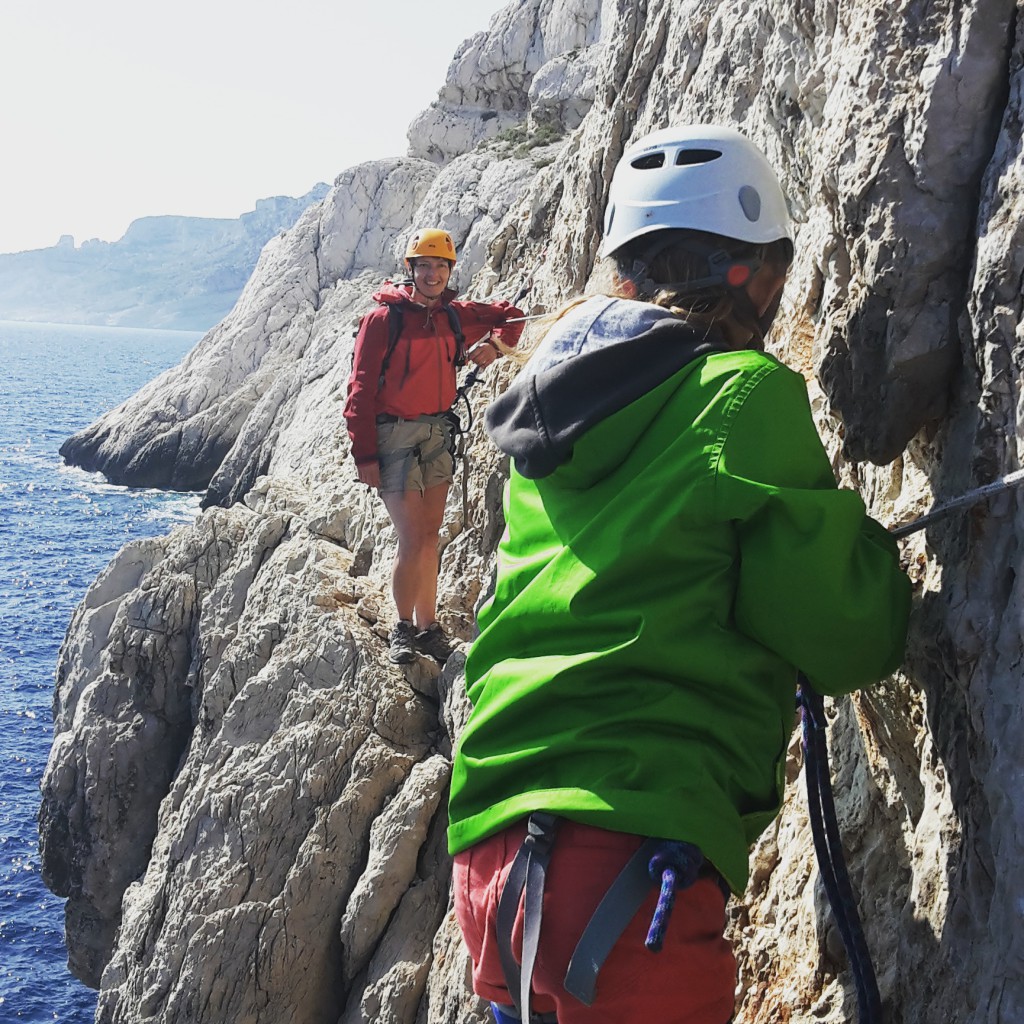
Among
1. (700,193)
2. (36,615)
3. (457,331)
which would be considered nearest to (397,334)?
(457,331)

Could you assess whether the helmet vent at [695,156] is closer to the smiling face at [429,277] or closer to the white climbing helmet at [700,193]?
the white climbing helmet at [700,193]

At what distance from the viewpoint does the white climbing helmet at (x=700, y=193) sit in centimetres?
305

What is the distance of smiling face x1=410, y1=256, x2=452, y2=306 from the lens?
8.78 m

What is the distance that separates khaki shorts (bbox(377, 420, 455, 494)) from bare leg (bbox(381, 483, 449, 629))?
4.1 inches

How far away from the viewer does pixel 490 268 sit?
1638 centimetres

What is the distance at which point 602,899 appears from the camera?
2561 millimetres

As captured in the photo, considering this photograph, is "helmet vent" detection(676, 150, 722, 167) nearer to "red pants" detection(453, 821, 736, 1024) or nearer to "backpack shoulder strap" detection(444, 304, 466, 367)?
"red pants" detection(453, 821, 736, 1024)

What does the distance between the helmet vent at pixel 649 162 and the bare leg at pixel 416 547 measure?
6.10 metres

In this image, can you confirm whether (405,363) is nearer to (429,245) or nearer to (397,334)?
(397,334)

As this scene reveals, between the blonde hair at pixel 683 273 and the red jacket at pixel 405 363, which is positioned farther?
the red jacket at pixel 405 363

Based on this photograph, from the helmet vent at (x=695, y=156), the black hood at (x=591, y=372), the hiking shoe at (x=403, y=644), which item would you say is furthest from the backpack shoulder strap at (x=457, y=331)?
the black hood at (x=591, y=372)

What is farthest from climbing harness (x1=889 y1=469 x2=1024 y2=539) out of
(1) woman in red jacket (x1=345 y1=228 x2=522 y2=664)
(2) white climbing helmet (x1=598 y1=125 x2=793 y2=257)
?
(1) woman in red jacket (x1=345 y1=228 x2=522 y2=664)

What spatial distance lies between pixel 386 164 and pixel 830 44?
3496 centimetres

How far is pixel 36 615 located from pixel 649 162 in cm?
3238
